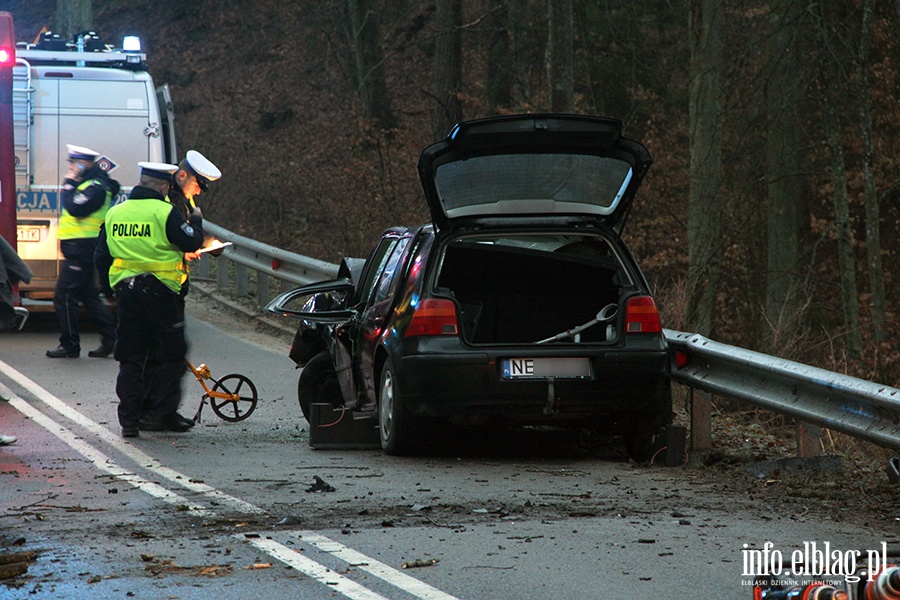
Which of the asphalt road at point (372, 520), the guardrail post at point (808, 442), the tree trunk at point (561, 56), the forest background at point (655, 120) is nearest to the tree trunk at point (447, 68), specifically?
the forest background at point (655, 120)

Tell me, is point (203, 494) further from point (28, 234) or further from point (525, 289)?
point (28, 234)

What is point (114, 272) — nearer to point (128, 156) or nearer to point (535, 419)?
point (535, 419)

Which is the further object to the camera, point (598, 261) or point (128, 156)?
point (128, 156)

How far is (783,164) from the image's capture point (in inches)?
688

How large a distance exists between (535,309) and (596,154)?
47.8 inches

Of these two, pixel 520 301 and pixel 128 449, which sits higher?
pixel 520 301

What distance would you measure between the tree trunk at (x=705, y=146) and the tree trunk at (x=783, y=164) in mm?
756

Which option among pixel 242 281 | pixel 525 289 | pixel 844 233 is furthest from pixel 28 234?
pixel 844 233

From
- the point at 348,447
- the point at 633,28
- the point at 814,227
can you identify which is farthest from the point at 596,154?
the point at 633,28

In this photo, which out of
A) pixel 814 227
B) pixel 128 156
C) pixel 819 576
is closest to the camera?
pixel 819 576

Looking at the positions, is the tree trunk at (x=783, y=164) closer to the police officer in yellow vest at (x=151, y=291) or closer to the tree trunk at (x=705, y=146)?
the tree trunk at (x=705, y=146)

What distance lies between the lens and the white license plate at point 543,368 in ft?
27.5

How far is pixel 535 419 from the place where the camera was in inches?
335

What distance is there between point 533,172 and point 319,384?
8.60 ft
